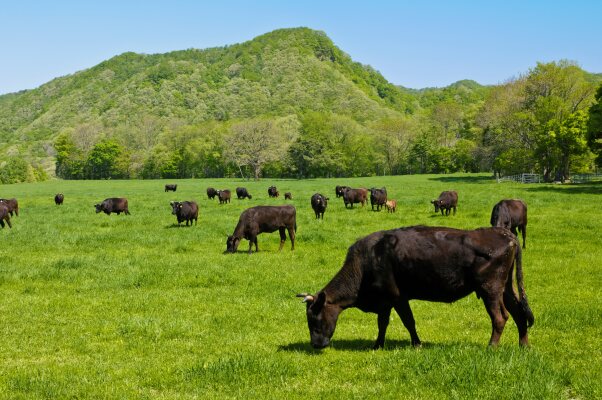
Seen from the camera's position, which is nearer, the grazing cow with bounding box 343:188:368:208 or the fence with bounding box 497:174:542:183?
the grazing cow with bounding box 343:188:368:208

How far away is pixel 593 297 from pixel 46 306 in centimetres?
1358

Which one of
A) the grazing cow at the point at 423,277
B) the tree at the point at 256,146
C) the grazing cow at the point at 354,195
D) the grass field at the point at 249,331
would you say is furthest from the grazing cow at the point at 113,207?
the tree at the point at 256,146

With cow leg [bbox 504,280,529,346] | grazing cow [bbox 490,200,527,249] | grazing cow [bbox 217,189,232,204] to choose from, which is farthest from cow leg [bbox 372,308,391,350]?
grazing cow [bbox 217,189,232,204]

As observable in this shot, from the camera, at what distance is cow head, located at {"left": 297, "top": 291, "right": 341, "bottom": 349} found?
8336mm

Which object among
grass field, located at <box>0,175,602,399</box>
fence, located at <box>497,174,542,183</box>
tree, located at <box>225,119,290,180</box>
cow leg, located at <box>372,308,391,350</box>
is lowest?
grass field, located at <box>0,175,602,399</box>

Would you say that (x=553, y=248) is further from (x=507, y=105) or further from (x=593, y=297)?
(x=507, y=105)

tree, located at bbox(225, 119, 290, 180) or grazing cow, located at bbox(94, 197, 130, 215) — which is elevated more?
tree, located at bbox(225, 119, 290, 180)

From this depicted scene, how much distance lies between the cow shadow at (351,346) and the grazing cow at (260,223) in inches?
414

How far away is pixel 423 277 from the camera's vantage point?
8.03 metres

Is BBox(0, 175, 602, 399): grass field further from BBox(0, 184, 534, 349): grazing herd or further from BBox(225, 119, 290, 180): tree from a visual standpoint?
BBox(225, 119, 290, 180): tree

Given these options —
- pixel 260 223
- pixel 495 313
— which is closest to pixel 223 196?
pixel 260 223

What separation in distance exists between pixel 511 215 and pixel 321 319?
44.2 feet

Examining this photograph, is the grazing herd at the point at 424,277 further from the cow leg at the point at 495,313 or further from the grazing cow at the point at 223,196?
the grazing cow at the point at 223,196

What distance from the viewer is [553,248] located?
1798cm
